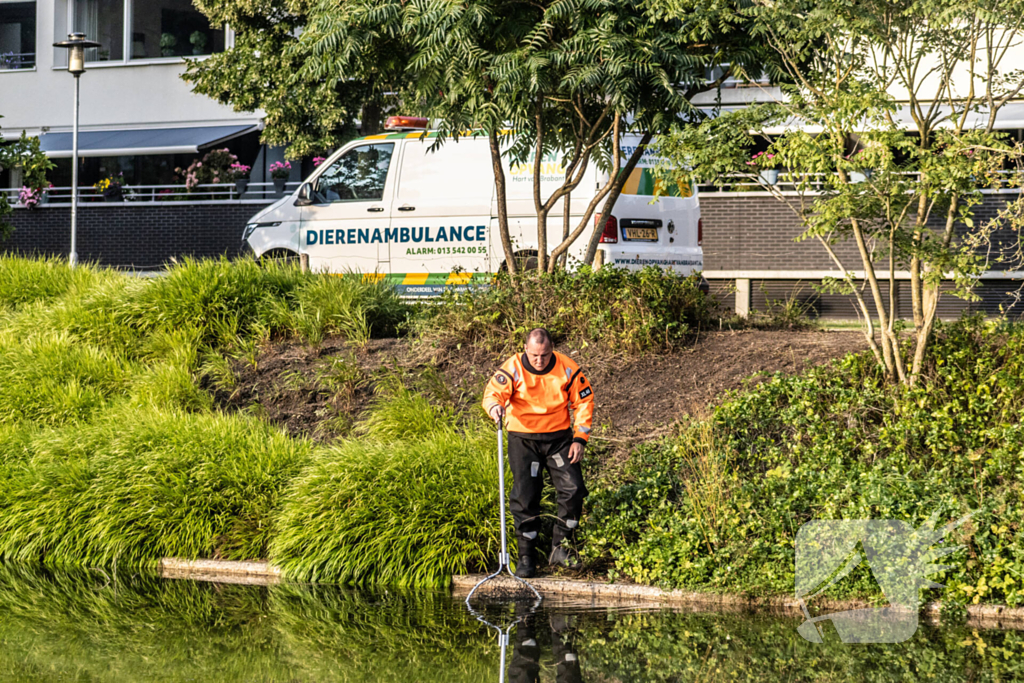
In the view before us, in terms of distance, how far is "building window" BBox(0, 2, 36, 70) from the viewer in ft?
87.2

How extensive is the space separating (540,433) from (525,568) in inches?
32.3

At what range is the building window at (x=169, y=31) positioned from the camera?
25484mm

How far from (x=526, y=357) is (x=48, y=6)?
23245mm

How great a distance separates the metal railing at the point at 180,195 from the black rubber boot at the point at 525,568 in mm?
13583

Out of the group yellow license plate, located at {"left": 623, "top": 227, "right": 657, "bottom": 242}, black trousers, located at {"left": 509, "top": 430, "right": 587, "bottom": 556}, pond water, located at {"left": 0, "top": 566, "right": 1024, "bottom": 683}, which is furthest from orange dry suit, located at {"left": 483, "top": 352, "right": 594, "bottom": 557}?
yellow license plate, located at {"left": 623, "top": 227, "right": 657, "bottom": 242}

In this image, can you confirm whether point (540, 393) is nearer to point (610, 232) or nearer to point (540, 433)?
point (540, 433)

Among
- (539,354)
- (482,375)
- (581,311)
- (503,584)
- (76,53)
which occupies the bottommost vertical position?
(503,584)

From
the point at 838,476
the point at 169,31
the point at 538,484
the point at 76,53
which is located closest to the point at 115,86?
the point at 169,31

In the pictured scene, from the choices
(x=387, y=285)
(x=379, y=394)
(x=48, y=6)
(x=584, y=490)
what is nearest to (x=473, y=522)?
(x=584, y=490)

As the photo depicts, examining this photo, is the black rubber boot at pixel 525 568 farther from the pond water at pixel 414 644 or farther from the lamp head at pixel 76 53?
the lamp head at pixel 76 53

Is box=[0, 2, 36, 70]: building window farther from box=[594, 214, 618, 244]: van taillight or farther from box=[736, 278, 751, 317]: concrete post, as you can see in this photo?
box=[594, 214, 618, 244]: van taillight

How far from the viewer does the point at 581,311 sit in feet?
31.6

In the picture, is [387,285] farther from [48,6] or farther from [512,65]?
[48,6]
